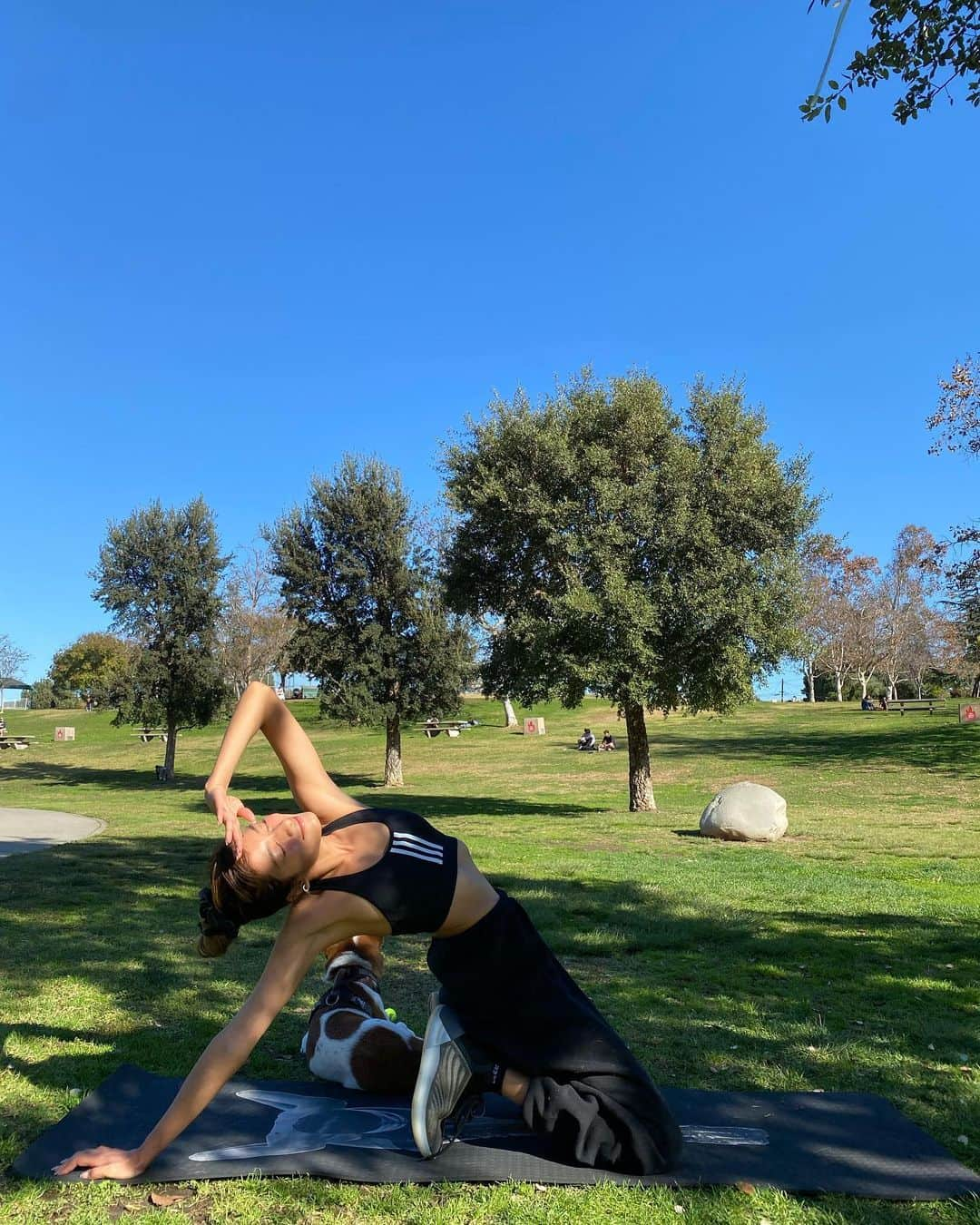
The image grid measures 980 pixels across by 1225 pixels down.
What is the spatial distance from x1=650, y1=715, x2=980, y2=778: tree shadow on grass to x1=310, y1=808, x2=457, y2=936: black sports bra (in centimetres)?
2444

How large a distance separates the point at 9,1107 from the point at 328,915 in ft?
6.31

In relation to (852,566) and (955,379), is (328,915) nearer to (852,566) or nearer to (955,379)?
(955,379)

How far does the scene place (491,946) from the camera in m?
3.19

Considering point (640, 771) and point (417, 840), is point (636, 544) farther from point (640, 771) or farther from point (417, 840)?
point (417, 840)

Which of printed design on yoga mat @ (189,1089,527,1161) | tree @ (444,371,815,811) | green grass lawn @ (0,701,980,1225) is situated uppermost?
tree @ (444,371,815,811)

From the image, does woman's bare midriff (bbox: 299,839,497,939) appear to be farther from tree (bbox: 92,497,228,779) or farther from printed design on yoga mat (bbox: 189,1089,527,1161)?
tree (bbox: 92,497,228,779)

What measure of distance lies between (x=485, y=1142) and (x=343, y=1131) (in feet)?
1.87

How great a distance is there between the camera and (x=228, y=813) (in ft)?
9.78

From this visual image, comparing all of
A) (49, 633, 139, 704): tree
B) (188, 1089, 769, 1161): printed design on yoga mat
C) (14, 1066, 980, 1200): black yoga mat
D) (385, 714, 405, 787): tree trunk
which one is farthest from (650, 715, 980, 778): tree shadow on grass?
(49, 633, 139, 704): tree

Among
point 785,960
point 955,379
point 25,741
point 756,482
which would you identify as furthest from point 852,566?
point 785,960

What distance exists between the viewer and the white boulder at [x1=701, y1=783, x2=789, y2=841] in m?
12.6

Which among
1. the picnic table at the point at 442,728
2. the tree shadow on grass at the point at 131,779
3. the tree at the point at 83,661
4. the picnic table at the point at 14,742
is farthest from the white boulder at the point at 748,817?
the tree at the point at 83,661

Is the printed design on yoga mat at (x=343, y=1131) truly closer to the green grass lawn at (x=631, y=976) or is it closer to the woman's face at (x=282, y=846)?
the green grass lawn at (x=631, y=976)

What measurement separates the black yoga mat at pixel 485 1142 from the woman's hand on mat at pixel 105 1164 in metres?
0.07
